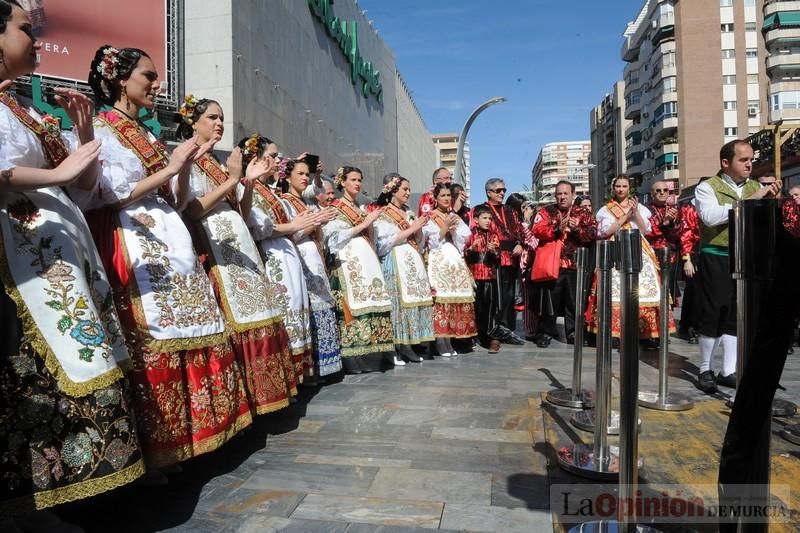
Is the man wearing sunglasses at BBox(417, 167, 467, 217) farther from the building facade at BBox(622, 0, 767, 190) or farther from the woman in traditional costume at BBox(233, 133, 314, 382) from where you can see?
the building facade at BBox(622, 0, 767, 190)

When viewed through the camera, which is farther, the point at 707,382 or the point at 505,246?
the point at 505,246

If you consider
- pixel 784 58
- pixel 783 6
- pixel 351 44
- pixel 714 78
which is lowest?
pixel 351 44

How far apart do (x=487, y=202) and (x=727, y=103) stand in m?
51.3

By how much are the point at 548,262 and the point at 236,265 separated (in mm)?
4640

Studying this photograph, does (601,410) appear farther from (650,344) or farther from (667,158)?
(667,158)

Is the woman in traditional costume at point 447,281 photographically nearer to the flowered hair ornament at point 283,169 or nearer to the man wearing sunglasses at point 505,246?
the man wearing sunglasses at point 505,246

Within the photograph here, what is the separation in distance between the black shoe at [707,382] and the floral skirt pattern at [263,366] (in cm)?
310

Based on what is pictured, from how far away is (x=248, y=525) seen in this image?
233cm

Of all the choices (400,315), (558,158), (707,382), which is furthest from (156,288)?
(558,158)

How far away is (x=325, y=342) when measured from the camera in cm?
492

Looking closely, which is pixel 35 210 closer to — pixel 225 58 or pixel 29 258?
pixel 29 258

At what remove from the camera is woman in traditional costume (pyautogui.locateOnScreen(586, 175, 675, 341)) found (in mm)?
6230

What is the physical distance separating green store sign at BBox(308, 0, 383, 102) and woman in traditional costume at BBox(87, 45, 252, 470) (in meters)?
→ 14.9

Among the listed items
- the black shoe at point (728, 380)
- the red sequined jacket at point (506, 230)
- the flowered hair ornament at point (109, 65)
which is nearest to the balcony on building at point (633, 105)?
the red sequined jacket at point (506, 230)
